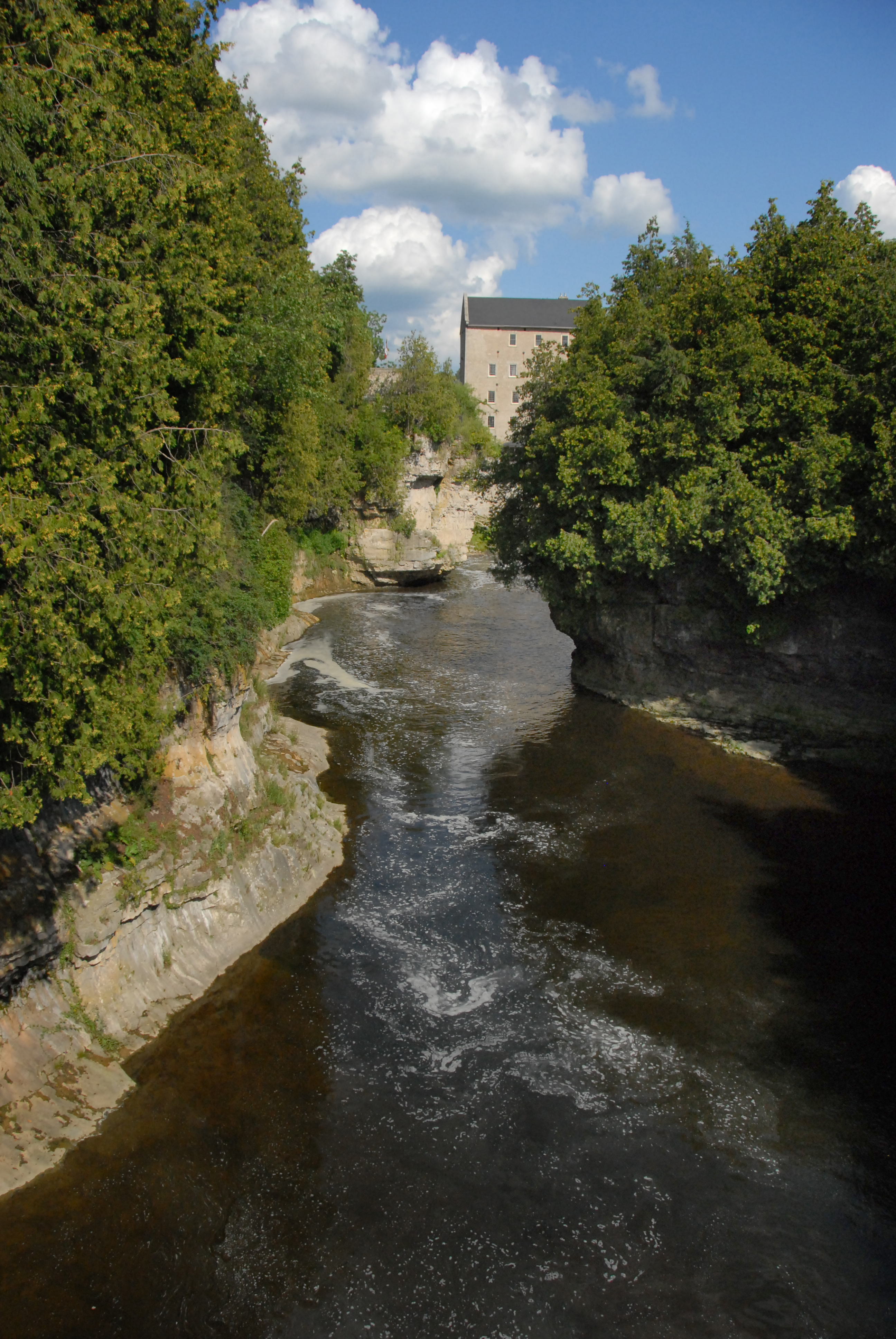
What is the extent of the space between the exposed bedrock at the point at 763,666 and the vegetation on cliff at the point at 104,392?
16.1 m

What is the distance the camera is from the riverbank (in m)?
10.3

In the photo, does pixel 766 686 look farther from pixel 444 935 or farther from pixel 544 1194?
pixel 544 1194

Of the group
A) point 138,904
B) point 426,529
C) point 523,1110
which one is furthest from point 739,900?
point 426,529

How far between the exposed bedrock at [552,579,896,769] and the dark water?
367 centimetres

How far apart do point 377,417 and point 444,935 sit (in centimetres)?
4838

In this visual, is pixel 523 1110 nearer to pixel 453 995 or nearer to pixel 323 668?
pixel 453 995

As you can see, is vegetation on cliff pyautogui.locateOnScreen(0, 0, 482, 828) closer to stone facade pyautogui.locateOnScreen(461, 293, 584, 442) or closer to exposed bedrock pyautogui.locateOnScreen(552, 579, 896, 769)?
exposed bedrock pyautogui.locateOnScreen(552, 579, 896, 769)

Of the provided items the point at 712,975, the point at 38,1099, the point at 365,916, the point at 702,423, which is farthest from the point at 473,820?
the point at 702,423

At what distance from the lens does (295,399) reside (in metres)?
27.2

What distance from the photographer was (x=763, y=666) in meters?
24.3

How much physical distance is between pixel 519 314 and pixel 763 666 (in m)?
75.7

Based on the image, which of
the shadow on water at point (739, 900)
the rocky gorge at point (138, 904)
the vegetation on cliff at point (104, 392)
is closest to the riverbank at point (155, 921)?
the rocky gorge at point (138, 904)

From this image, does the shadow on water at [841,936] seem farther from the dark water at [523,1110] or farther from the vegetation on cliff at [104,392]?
the vegetation on cliff at [104,392]

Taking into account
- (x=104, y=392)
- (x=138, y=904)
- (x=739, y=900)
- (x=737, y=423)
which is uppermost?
(x=737, y=423)
